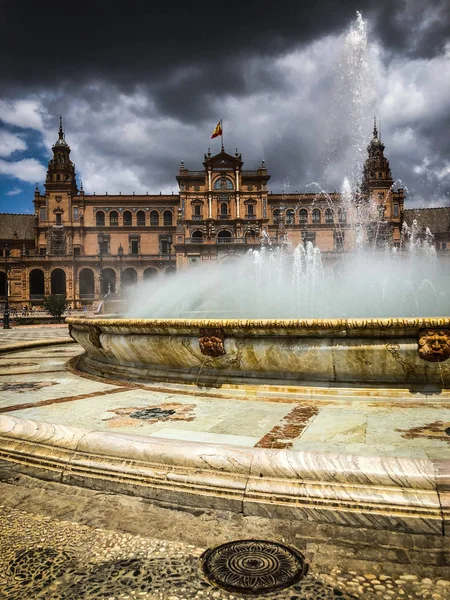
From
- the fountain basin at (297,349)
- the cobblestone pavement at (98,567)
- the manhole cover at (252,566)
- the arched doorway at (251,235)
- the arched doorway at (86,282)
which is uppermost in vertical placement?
the arched doorway at (251,235)

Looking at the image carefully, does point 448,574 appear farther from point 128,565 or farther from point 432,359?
point 432,359

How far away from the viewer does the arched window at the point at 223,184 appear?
59938 mm

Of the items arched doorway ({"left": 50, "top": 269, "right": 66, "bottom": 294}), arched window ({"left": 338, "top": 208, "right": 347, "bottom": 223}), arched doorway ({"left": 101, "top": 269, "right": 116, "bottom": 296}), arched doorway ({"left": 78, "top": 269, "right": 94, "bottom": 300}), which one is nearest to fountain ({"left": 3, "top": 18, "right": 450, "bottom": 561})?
arched doorway ({"left": 101, "top": 269, "right": 116, "bottom": 296})

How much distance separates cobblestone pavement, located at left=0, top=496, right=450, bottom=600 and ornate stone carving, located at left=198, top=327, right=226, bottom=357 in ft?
8.60

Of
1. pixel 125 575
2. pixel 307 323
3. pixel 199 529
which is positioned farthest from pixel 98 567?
pixel 307 323

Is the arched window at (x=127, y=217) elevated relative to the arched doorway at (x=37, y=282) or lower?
elevated

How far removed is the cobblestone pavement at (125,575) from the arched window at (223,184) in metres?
59.9

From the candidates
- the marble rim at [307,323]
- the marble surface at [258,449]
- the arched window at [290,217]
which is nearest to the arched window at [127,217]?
the arched window at [290,217]

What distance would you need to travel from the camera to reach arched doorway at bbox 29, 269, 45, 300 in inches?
2325

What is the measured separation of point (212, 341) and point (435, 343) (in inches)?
83.8

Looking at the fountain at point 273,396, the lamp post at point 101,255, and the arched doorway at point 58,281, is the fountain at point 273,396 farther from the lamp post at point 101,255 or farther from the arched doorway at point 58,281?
the arched doorway at point 58,281

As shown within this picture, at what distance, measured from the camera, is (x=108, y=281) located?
5934 centimetres

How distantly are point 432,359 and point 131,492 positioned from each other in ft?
9.67

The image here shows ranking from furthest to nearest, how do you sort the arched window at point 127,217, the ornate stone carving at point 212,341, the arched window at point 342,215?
1. the arched window at point 342,215
2. the arched window at point 127,217
3. the ornate stone carving at point 212,341
